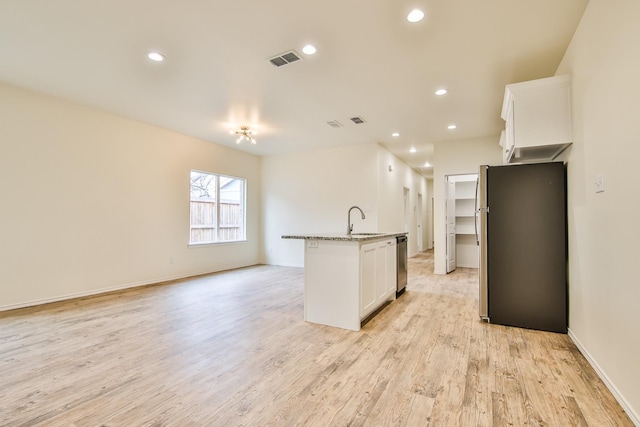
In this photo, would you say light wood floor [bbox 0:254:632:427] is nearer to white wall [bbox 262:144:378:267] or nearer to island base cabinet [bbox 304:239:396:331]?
island base cabinet [bbox 304:239:396:331]

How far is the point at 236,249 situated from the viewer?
712 cm

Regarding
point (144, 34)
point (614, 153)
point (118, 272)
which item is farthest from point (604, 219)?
point (118, 272)

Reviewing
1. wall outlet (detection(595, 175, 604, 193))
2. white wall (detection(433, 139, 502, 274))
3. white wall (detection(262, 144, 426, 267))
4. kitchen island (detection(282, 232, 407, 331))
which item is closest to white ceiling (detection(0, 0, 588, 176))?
white wall (detection(433, 139, 502, 274))

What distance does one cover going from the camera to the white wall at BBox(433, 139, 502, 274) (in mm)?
5941

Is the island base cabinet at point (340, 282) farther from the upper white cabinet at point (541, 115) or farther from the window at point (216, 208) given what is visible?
the window at point (216, 208)

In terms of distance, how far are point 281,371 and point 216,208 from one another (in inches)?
200

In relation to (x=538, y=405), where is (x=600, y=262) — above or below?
above

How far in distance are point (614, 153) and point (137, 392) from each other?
347 cm

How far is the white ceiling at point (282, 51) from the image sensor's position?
2414 mm

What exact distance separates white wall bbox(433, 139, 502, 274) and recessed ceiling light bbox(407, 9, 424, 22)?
4130mm

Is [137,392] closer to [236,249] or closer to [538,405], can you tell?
[538,405]

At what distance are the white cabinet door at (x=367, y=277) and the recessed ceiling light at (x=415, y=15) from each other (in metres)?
2.10

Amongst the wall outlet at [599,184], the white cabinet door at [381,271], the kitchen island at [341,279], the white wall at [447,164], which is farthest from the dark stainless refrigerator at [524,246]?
the white wall at [447,164]

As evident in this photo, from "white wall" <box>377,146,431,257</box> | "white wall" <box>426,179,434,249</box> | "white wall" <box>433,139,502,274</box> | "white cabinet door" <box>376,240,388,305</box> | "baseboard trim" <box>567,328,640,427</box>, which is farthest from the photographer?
"white wall" <box>426,179,434,249</box>
